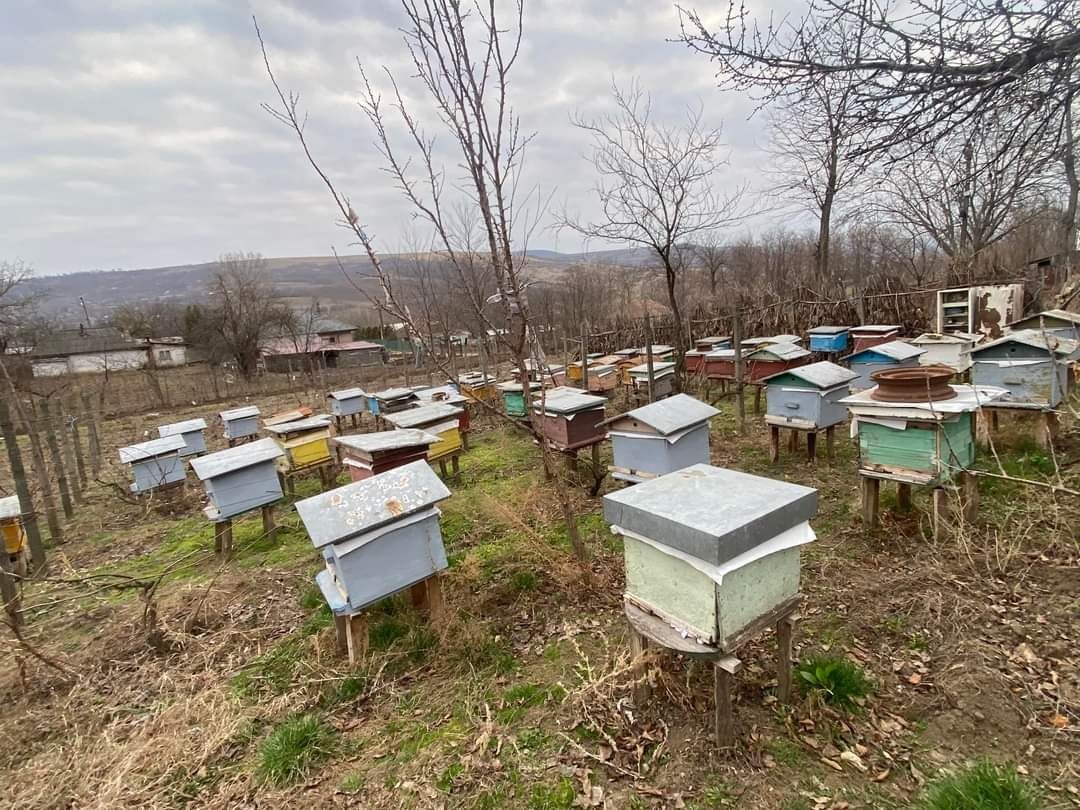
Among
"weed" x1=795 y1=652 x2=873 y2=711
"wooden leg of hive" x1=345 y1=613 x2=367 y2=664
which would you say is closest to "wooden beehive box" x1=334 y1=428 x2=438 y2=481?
"wooden leg of hive" x1=345 y1=613 x2=367 y2=664

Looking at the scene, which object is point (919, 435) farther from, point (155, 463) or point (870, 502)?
point (155, 463)

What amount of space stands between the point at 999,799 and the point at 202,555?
8.27 metres

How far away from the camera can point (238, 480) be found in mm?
6625

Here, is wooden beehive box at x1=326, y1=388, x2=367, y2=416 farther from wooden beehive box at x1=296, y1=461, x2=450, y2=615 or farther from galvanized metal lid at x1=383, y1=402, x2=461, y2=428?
wooden beehive box at x1=296, y1=461, x2=450, y2=615

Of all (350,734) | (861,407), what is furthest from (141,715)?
(861,407)

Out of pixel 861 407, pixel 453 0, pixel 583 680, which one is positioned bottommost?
pixel 583 680

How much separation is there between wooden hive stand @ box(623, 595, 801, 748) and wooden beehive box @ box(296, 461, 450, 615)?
1807 mm

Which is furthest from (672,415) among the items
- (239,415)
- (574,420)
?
(239,415)

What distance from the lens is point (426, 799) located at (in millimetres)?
2779

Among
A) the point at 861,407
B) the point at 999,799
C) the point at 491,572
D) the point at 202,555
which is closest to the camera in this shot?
the point at 999,799

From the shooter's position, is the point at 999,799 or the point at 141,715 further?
the point at 141,715

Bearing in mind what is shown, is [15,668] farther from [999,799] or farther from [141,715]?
[999,799]

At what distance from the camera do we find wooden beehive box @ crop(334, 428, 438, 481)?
21.0 feet

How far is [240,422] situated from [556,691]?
1226 centimetres
